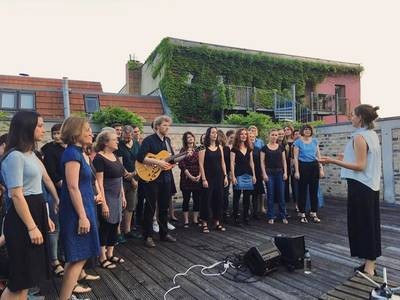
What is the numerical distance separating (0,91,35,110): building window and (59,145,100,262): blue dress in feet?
44.7

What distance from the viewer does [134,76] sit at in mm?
21703

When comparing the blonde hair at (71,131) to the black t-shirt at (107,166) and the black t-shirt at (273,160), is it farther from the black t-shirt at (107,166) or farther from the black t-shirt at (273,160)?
the black t-shirt at (273,160)

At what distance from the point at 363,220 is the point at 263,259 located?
3.67 ft

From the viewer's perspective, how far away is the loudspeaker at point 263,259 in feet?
12.5

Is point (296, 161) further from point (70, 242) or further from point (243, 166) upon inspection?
point (70, 242)

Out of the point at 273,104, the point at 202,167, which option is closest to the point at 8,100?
the point at 202,167

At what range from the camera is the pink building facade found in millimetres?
21186

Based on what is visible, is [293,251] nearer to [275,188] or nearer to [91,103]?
[275,188]

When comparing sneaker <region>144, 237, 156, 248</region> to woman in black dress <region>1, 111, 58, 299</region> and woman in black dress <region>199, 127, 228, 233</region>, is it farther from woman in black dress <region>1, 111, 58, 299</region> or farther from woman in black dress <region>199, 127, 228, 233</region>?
woman in black dress <region>1, 111, 58, 299</region>

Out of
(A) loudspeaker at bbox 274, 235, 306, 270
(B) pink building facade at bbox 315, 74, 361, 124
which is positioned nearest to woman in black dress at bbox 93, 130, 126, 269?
(A) loudspeaker at bbox 274, 235, 306, 270

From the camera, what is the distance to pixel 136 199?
593cm

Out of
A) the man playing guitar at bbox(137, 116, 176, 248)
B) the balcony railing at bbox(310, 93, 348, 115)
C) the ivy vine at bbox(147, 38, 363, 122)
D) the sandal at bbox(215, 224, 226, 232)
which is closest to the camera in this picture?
the man playing guitar at bbox(137, 116, 176, 248)

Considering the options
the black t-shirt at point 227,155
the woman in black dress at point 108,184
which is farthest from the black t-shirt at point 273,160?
the woman in black dress at point 108,184

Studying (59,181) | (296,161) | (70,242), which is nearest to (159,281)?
(70,242)
